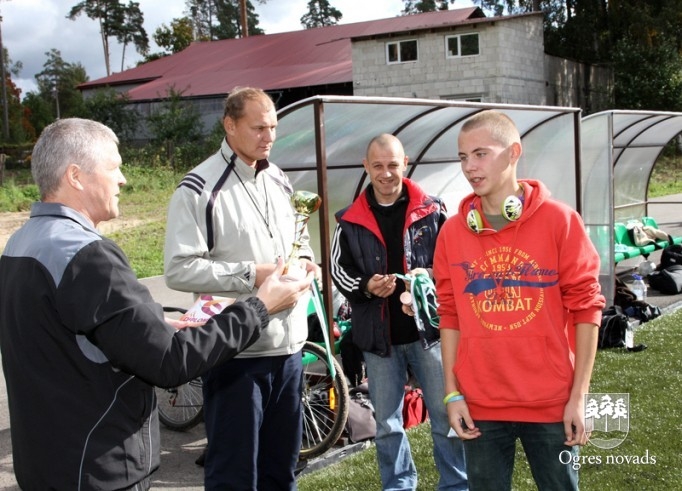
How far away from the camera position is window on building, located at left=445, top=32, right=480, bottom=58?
30406 mm

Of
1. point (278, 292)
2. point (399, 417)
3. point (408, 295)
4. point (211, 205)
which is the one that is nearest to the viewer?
point (278, 292)

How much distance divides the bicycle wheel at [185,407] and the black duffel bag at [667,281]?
6.92 meters

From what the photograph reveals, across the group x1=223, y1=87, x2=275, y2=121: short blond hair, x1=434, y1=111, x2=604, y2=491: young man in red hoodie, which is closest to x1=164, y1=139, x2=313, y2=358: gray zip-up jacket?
x1=223, y1=87, x2=275, y2=121: short blond hair

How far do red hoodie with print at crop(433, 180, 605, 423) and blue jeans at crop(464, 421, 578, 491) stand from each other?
6 centimetres

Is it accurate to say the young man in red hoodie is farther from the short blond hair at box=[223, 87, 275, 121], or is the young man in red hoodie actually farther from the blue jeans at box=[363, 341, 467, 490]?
the short blond hair at box=[223, 87, 275, 121]

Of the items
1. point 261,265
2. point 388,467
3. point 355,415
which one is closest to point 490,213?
point 261,265

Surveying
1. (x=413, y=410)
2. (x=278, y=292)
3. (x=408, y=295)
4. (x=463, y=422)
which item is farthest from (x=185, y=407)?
(x=278, y=292)

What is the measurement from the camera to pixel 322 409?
5.18 m

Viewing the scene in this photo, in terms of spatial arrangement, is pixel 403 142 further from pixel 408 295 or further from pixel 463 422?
pixel 463 422

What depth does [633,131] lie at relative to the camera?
11781 mm

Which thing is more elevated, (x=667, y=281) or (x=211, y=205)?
(x=211, y=205)

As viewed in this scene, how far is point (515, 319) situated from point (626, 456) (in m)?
2.36

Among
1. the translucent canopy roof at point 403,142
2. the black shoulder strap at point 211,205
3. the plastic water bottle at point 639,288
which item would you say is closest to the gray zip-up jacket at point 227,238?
the black shoulder strap at point 211,205

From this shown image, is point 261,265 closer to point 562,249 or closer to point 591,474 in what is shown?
point 562,249
